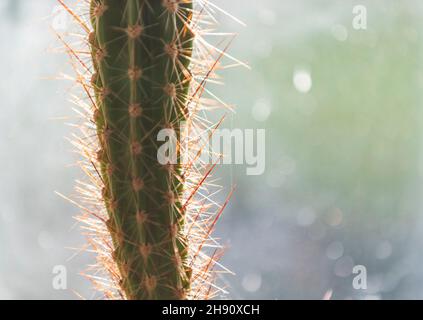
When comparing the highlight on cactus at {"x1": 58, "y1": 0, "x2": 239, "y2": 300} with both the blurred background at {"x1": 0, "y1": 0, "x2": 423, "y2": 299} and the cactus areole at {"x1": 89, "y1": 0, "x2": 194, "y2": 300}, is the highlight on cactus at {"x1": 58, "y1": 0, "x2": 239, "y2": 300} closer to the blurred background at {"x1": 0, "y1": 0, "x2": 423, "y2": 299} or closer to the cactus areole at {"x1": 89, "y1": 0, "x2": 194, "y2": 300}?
the cactus areole at {"x1": 89, "y1": 0, "x2": 194, "y2": 300}

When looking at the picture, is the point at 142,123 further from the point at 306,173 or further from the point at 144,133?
the point at 306,173

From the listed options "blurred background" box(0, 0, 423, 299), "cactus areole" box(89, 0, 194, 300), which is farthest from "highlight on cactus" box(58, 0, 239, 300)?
"blurred background" box(0, 0, 423, 299)

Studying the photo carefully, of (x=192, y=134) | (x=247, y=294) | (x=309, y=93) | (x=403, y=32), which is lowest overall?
(x=247, y=294)

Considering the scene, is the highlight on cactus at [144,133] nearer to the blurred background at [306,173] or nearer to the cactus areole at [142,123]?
the cactus areole at [142,123]

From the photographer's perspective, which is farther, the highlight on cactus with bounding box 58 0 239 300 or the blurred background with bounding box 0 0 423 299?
the blurred background with bounding box 0 0 423 299

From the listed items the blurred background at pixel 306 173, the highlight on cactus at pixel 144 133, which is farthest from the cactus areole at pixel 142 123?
the blurred background at pixel 306 173
